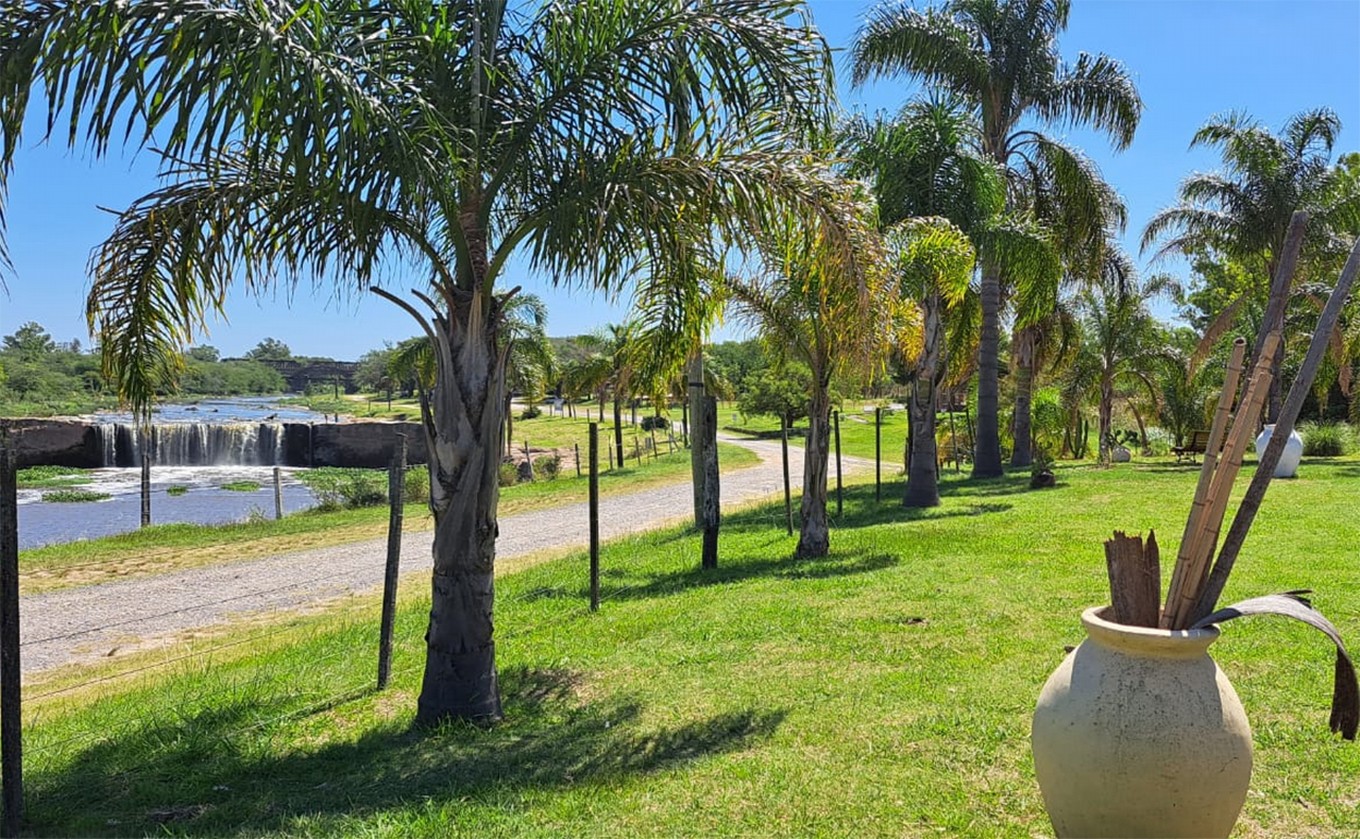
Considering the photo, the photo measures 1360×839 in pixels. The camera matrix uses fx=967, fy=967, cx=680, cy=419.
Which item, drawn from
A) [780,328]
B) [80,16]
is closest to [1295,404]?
[80,16]

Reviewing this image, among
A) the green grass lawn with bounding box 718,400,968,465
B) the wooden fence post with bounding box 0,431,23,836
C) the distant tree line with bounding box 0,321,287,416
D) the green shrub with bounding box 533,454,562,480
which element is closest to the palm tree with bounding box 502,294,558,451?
the green shrub with bounding box 533,454,562,480

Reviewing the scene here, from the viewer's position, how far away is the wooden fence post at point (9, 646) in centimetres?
405

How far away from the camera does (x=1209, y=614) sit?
130 inches

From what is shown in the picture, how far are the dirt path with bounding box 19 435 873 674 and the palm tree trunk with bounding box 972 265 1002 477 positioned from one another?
5469mm

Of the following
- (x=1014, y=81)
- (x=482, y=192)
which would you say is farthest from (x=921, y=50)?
(x=482, y=192)

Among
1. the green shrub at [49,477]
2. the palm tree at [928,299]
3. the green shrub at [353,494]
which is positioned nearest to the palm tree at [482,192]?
the palm tree at [928,299]

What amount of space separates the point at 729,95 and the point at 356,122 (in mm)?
2326

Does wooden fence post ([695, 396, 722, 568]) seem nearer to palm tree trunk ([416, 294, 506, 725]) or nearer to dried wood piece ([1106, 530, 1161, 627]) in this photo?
palm tree trunk ([416, 294, 506, 725])

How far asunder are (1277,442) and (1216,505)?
1.32ft

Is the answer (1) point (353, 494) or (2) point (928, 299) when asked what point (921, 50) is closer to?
(2) point (928, 299)

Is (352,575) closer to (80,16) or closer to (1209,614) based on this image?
(80,16)

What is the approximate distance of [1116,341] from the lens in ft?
86.5

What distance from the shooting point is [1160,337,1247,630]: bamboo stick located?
337cm

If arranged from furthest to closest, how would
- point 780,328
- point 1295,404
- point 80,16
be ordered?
point 780,328 → point 80,16 → point 1295,404
